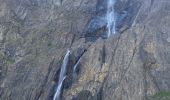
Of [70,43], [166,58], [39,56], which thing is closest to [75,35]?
[70,43]

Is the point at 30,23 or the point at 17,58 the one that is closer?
the point at 17,58

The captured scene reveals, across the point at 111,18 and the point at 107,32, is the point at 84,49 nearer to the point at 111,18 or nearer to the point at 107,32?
the point at 107,32

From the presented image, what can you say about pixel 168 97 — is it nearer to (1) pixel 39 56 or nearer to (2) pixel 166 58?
(2) pixel 166 58

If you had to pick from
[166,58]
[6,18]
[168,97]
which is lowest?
[168,97]

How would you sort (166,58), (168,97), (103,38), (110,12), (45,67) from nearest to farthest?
(168,97)
(166,58)
(45,67)
(103,38)
(110,12)

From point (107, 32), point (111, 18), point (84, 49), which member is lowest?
point (84, 49)

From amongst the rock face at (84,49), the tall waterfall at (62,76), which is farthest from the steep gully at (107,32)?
the rock face at (84,49)

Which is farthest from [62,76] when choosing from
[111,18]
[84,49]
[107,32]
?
[111,18]
